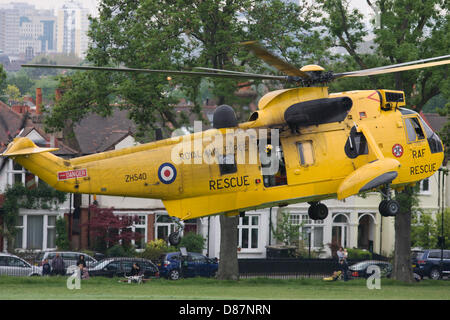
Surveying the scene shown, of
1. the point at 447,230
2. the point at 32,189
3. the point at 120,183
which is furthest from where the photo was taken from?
the point at 447,230

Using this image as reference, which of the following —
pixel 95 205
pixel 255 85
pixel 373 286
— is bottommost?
pixel 373 286

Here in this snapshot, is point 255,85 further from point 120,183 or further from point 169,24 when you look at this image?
point 120,183

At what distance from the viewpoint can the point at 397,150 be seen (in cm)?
2300

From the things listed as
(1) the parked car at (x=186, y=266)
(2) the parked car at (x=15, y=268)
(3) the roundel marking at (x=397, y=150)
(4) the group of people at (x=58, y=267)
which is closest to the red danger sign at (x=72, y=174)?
(3) the roundel marking at (x=397, y=150)

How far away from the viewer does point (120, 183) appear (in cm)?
2169

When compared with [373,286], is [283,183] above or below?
above

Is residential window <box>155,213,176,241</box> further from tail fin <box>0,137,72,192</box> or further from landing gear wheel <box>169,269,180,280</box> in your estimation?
tail fin <box>0,137,72,192</box>

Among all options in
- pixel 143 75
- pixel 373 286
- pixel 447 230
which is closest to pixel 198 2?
pixel 143 75

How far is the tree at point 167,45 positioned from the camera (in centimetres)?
3566

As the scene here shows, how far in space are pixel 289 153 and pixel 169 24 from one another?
53.2 ft

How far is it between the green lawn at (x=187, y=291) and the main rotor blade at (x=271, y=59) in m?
7.05

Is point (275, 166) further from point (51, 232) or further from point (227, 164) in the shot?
point (51, 232)

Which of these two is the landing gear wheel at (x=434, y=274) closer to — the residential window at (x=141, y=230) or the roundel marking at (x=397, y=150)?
the residential window at (x=141, y=230)

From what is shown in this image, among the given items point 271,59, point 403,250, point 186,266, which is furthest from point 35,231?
point 271,59
